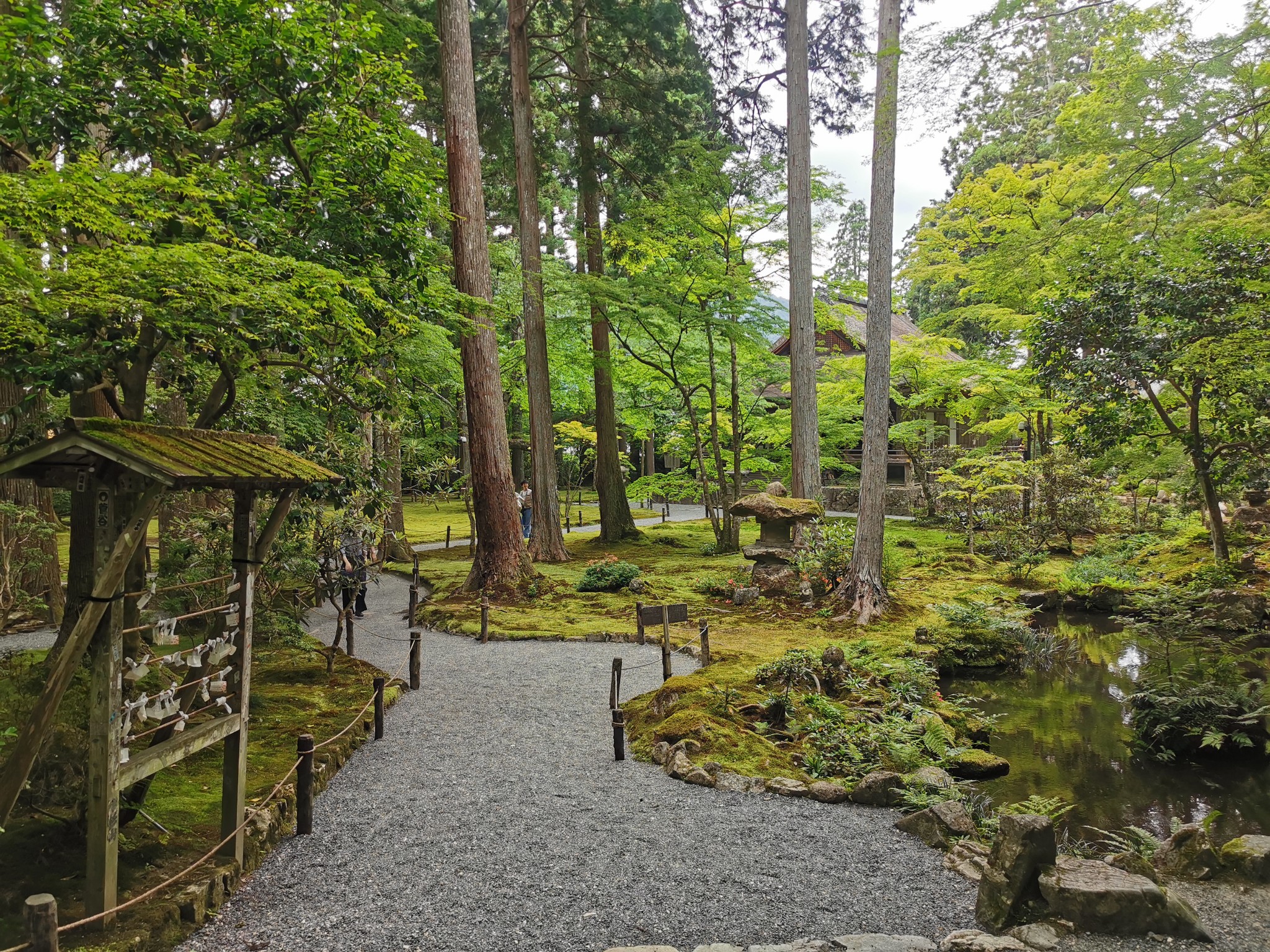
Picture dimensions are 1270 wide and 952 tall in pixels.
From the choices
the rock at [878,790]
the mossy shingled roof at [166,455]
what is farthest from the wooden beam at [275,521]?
the rock at [878,790]

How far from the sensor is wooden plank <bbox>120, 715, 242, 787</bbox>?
3475 mm

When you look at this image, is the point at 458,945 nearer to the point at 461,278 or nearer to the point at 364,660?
the point at 364,660

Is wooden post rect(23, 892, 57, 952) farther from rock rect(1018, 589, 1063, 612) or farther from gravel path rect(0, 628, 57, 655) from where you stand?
rock rect(1018, 589, 1063, 612)

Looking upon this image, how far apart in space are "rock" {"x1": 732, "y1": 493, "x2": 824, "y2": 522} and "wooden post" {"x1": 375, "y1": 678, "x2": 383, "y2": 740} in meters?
6.99

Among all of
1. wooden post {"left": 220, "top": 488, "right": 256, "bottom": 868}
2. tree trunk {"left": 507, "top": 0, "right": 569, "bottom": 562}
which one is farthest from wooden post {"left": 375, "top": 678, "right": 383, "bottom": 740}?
tree trunk {"left": 507, "top": 0, "right": 569, "bottom": 562}

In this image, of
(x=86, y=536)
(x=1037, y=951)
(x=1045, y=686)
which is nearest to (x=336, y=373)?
(x=86, y=536)

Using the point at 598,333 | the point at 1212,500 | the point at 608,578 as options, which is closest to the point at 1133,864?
the point at 608,578

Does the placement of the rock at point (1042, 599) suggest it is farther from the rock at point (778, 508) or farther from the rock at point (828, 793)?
the rock at point (828, 793)

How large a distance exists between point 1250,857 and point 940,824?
1.64m

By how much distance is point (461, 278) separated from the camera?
1163 cm

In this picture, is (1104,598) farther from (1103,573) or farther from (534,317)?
(534,317)

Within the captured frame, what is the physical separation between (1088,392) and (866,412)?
3.41 meters

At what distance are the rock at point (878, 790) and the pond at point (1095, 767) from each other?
104 centimetres

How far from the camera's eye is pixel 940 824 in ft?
15.0
